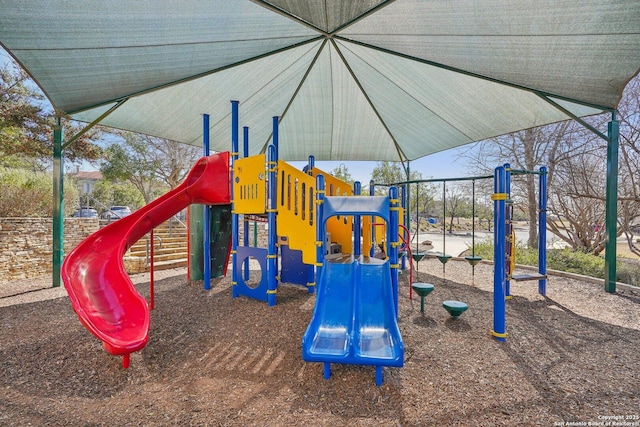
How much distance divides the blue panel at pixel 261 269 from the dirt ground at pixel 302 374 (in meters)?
0.46

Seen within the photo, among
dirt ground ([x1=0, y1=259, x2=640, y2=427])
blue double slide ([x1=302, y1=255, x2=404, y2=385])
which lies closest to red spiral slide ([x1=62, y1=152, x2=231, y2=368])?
dirt ground ([x1=0, y1=259, x2=640, y2=427])

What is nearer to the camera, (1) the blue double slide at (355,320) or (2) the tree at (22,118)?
(1) the blue double slide at (355,320)

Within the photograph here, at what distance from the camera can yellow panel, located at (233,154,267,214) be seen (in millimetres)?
5031

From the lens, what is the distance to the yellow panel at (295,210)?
4906mm

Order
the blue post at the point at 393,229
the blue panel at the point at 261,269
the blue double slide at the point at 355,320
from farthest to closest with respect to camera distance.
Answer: the blue panel at the point at 261,269, the blue post at the point at 393,229, the blue double slide at the point at 355,320

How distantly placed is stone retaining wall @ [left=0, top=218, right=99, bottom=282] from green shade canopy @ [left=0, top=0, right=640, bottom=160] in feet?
11.5

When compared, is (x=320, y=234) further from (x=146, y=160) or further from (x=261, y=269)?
(x=146, y=160)

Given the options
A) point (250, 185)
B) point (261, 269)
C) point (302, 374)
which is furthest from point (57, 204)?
point (302, 374)

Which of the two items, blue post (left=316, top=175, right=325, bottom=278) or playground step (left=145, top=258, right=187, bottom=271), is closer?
blue post (left=316, top=175, right=325, bottom=278)

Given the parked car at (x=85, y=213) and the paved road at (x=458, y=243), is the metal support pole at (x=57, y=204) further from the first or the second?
the parked car at (x=85, y=213)

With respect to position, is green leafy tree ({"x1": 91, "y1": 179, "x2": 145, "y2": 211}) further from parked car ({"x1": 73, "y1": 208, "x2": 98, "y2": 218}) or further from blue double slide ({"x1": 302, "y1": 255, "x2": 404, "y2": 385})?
blue double slide ({"x1": 302, "y1": 255, "x2": 404, "y2": 385})

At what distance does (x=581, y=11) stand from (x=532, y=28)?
1.43 ft

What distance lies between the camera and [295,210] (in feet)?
17.1

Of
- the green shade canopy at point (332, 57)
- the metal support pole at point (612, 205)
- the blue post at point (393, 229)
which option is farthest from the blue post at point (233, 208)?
the metal support pole at point (612, 205)
